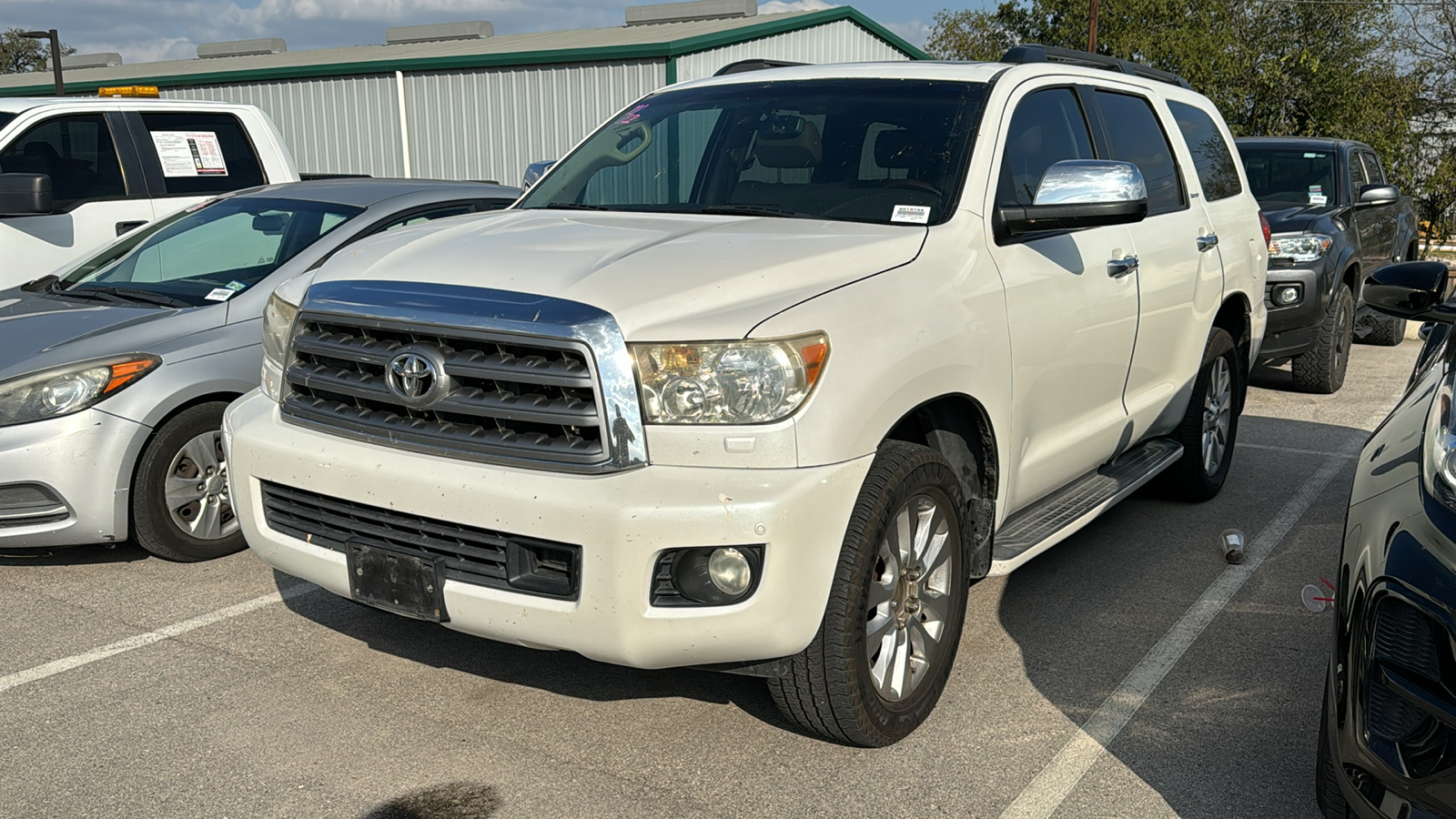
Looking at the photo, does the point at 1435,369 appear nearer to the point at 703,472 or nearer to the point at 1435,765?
the point at 1435,765

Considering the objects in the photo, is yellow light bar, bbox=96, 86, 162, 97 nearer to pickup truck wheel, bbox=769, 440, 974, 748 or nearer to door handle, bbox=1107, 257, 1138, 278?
door handle, bbox=1107, 257, 1138, 278

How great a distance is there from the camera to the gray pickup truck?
344 inches

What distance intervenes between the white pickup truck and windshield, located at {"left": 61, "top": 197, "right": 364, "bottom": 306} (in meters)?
0.95

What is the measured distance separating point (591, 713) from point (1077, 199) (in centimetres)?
217

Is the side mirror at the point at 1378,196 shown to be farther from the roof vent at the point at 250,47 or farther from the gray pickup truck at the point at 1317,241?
the roof vent at the point at 250,47

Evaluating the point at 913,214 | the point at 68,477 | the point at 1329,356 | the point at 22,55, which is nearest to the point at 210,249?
the point at 68,477

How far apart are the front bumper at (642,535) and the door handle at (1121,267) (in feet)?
6.01

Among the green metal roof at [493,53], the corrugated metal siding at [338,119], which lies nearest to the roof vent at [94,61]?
the green metal roof at [493,53]

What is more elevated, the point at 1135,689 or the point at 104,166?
the point at 104,166

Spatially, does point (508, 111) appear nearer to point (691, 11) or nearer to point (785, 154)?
point (691, 11)

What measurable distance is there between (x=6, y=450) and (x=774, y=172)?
9.84 feet

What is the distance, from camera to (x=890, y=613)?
11.4ft

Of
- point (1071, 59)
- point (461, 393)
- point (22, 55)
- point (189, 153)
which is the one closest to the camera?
point (461, 393)

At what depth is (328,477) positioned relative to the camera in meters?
3.38
